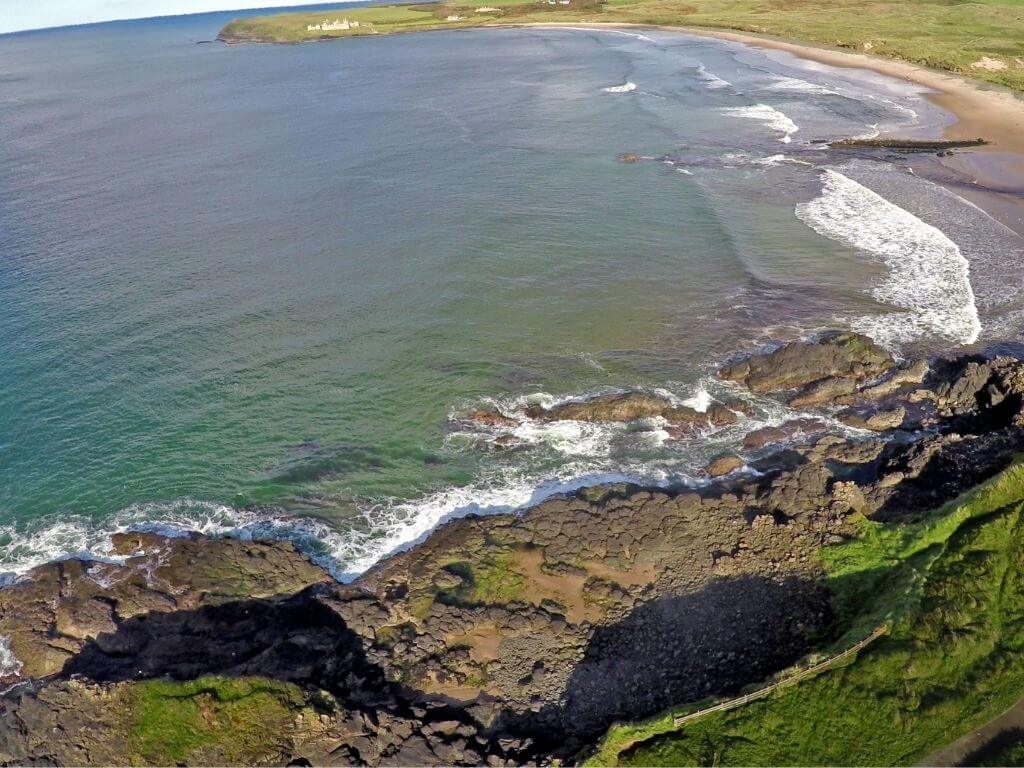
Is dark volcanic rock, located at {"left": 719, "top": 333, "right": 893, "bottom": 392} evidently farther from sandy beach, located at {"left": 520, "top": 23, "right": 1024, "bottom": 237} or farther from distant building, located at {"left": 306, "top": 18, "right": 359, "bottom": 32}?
distant building, located at {"left": 306, "top": 18, "right": 359, "bottom": 32}

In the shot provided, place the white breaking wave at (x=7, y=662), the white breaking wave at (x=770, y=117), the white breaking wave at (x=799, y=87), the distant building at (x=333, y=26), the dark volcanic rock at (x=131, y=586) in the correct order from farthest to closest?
1. the distant building at (x=333, y=26)
2. the white breaking wave at (x=799, y=87)
3. the white breaking wave at (x=770, y=117)
4. the dark volcanic rock at (x=131, y=586)
5. the white breaking wave at (x=7, y=662)

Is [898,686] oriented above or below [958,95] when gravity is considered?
below

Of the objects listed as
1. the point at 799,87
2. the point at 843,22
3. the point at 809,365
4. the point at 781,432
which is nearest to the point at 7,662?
the point at 781,432

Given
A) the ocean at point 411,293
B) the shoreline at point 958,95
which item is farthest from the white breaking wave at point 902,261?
the shoreline at point 958,95

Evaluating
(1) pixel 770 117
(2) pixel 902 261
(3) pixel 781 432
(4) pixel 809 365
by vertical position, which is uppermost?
(1) pixel 770 117

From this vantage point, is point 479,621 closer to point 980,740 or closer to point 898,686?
point 898,686

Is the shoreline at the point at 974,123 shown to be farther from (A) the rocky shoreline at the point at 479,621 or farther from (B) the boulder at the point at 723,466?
(B) the boulder at the point at 723,466

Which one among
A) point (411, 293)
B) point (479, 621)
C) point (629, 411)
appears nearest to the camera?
point (479, 621)

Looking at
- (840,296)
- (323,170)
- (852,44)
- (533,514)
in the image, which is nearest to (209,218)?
(323,170)

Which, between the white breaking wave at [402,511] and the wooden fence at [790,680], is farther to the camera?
the white breaking wave at [402,511]
